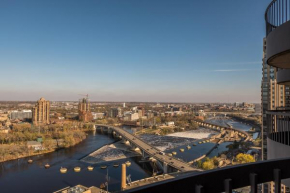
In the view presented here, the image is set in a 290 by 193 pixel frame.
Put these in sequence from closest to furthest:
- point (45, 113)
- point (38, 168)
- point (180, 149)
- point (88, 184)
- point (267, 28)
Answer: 1. point (267, 28)
2. point (88, 184)
3. point (38, 168)
4. point (180, 149)
5. point (45, 113)

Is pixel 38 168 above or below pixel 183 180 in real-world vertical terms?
below

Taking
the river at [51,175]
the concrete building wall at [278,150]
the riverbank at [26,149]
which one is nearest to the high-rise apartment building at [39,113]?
the riverbank at [26,149]

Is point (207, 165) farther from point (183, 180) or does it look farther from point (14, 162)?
point (183, 180)

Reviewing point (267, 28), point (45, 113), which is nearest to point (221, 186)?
point (267, 28)

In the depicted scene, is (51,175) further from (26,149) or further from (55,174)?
(26,149)

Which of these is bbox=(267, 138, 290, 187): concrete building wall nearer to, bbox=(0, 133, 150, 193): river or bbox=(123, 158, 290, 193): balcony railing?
bbox=(123, 158, 290, 193): balcony railing

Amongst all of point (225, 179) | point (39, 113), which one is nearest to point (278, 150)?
point (225, 179)

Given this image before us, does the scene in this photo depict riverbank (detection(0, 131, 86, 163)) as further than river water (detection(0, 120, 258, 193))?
Yes

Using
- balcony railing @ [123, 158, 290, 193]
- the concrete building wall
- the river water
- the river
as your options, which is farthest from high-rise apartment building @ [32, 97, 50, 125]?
balcony railing @ [123, 158, 290, 193]
